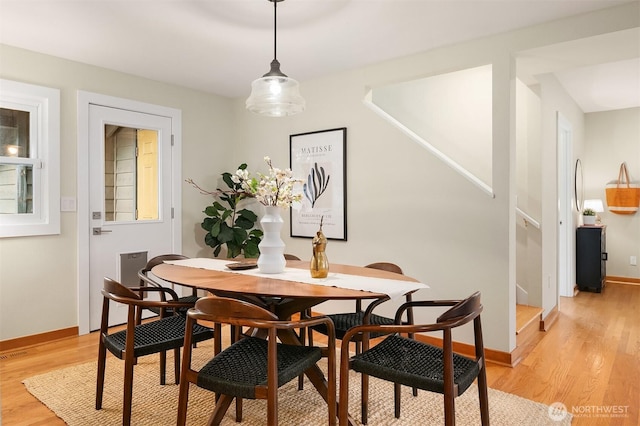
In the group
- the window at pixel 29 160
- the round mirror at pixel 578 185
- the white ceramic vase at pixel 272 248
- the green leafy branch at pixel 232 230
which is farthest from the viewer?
the round mirror at pixel 578 185

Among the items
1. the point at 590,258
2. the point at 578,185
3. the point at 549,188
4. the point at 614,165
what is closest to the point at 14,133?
the point at 549,188

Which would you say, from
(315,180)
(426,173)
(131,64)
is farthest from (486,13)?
(131,64)

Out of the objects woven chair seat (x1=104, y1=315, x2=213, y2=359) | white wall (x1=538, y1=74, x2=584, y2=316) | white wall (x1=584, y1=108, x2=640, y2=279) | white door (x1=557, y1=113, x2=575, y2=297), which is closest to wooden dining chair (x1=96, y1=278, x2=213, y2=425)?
woven chair seat (x1=104, y1=315, x2=213, y2=359)

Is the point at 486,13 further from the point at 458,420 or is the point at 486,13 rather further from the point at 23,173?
the point at 23,173

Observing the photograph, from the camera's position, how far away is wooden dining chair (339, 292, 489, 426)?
158 cm

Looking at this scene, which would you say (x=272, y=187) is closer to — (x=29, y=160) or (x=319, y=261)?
(x=319, y=261)

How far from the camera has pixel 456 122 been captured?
4.21 meters

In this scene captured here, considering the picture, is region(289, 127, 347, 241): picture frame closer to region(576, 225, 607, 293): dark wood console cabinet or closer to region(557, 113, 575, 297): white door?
region(557, 113, 575, 297): white door

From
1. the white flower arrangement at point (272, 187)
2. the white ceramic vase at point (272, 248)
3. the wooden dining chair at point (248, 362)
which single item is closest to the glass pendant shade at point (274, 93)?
the white flower arrangement at point (272, 187)

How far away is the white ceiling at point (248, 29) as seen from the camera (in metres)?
2.63

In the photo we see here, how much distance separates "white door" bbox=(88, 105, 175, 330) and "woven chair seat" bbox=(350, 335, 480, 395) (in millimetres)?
2980

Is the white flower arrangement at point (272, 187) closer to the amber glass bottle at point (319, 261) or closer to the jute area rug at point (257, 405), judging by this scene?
the amber glass bottle at point (319, 261)

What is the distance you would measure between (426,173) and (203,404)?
2.34 m

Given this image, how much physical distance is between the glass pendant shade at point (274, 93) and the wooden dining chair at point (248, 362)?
1.33m
